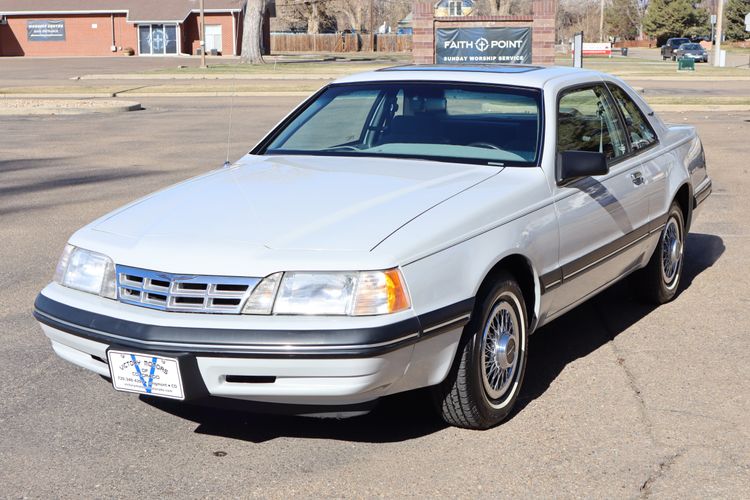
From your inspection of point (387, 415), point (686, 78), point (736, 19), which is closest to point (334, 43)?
point (736, 19)

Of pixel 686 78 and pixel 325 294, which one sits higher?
pixel 325 294

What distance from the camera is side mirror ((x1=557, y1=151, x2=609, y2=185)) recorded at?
521 cm

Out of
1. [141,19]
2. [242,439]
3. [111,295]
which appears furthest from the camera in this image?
[141,19]

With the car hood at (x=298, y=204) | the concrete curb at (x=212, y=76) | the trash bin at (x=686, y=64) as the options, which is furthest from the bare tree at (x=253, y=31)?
the car hood at (x=298, y=204)

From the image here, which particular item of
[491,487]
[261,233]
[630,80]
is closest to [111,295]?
[261,233]

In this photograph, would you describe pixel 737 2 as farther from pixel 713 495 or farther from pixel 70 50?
pixel 713 495

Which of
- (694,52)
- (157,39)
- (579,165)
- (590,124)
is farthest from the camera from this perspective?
(157,39)

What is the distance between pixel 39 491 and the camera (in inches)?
162

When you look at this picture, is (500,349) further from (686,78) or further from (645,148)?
(686,78)

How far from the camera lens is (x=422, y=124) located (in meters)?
5.75

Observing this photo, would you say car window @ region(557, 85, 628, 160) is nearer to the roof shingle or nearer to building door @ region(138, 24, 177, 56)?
the roof shingle

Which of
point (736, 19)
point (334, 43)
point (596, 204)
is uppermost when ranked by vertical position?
point (736, 19)

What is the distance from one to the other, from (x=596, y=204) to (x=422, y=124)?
103 cm

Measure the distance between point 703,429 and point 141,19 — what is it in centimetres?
7293
